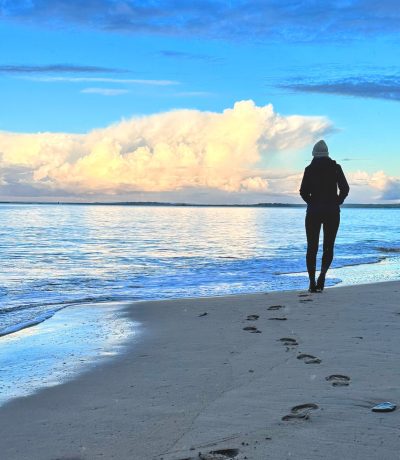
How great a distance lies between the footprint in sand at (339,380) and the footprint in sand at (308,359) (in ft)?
1.41

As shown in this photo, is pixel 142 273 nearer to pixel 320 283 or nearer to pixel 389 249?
pixel 320 283

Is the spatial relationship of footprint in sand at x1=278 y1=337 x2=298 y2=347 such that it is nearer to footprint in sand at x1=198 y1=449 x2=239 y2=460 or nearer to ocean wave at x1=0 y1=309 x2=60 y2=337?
footprint in sand at x1=198 y1=449 x2=239 y2=460

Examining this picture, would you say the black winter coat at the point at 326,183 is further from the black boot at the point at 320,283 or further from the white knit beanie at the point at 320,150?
the black boot at the point at 320,283

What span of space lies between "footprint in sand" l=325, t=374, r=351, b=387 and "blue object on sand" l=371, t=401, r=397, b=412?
46 cm

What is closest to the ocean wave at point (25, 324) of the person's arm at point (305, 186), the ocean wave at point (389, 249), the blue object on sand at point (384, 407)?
the person's arm at point (305, 186)

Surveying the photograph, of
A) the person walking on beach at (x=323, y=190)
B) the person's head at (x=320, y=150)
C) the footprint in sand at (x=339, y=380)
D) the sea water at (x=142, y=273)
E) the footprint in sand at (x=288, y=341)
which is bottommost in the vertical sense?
the sea water at (x=142, y=273)

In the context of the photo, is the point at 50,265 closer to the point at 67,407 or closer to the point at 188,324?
the point at 188,324

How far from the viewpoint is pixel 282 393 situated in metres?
3.60

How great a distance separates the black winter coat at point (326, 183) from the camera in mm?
8602

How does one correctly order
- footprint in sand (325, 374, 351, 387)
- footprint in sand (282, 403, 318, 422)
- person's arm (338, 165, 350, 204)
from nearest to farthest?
footprint in sand (282, 403, 318, 422) → footprint in sand (325, 374, 351, 387) → person's arm (338, 165, 350, 204)

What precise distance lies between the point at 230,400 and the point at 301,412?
52cm

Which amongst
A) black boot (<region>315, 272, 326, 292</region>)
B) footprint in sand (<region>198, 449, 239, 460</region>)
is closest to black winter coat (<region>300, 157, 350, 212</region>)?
black boot (<region>315, 272, 326, 292</region>)

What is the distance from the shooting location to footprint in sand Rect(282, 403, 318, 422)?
3.13 meters

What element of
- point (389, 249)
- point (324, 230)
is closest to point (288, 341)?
point (324, 230)
